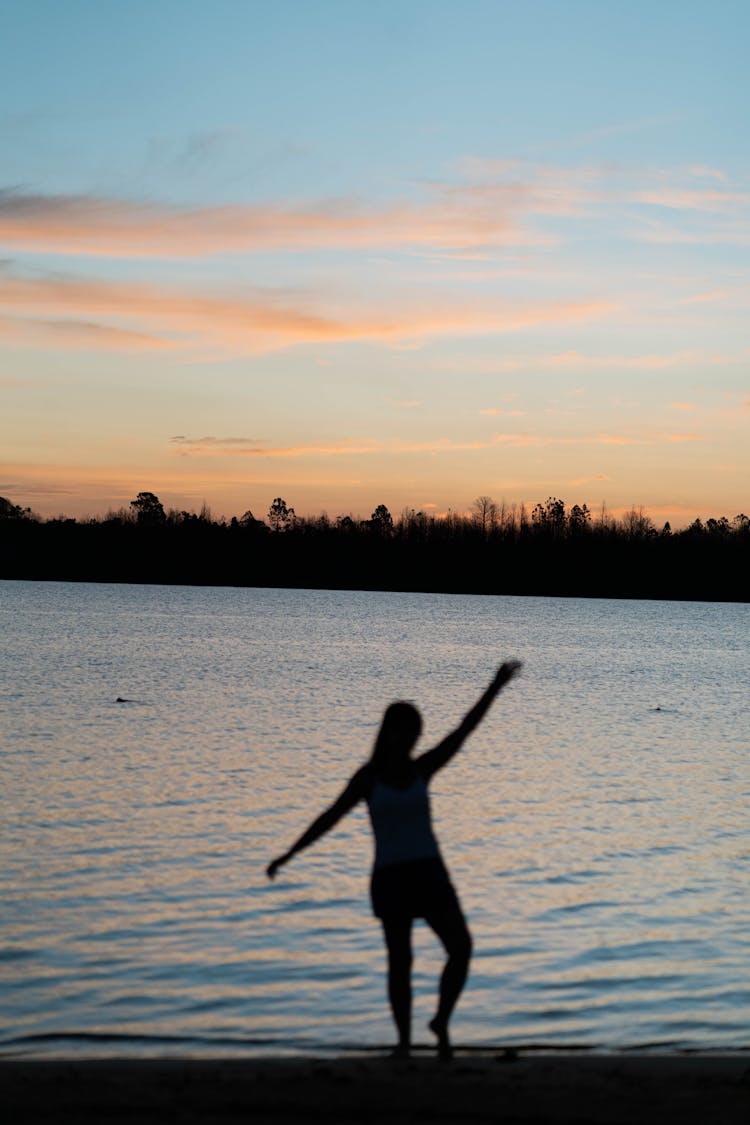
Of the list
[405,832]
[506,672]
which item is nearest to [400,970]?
[405,832]

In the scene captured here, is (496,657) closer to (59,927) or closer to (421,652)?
(421,652)

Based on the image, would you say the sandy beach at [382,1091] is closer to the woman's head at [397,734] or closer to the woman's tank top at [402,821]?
the woman's tank top at [402,821]

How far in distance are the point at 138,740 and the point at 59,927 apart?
60.6 ft

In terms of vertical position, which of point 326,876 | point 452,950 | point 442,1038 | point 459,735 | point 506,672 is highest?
point 506,672

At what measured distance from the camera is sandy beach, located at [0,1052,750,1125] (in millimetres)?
6453

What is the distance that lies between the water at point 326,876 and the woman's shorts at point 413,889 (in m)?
3.17

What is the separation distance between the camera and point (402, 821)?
6902mm

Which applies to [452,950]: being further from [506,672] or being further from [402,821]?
[506,672]

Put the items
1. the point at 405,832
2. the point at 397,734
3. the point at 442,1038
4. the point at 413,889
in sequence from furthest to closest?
the point at 442,1038
the point at 413,889
the point at 405,832
the point at 397,734

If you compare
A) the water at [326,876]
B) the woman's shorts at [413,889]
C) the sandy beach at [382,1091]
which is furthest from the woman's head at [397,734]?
the water at [326,876]

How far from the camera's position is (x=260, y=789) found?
23.7 m

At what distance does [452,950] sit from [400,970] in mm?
360

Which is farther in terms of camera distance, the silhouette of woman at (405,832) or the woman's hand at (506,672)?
the woman's hand at (506,672)

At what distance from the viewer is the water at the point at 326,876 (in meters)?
10.5
